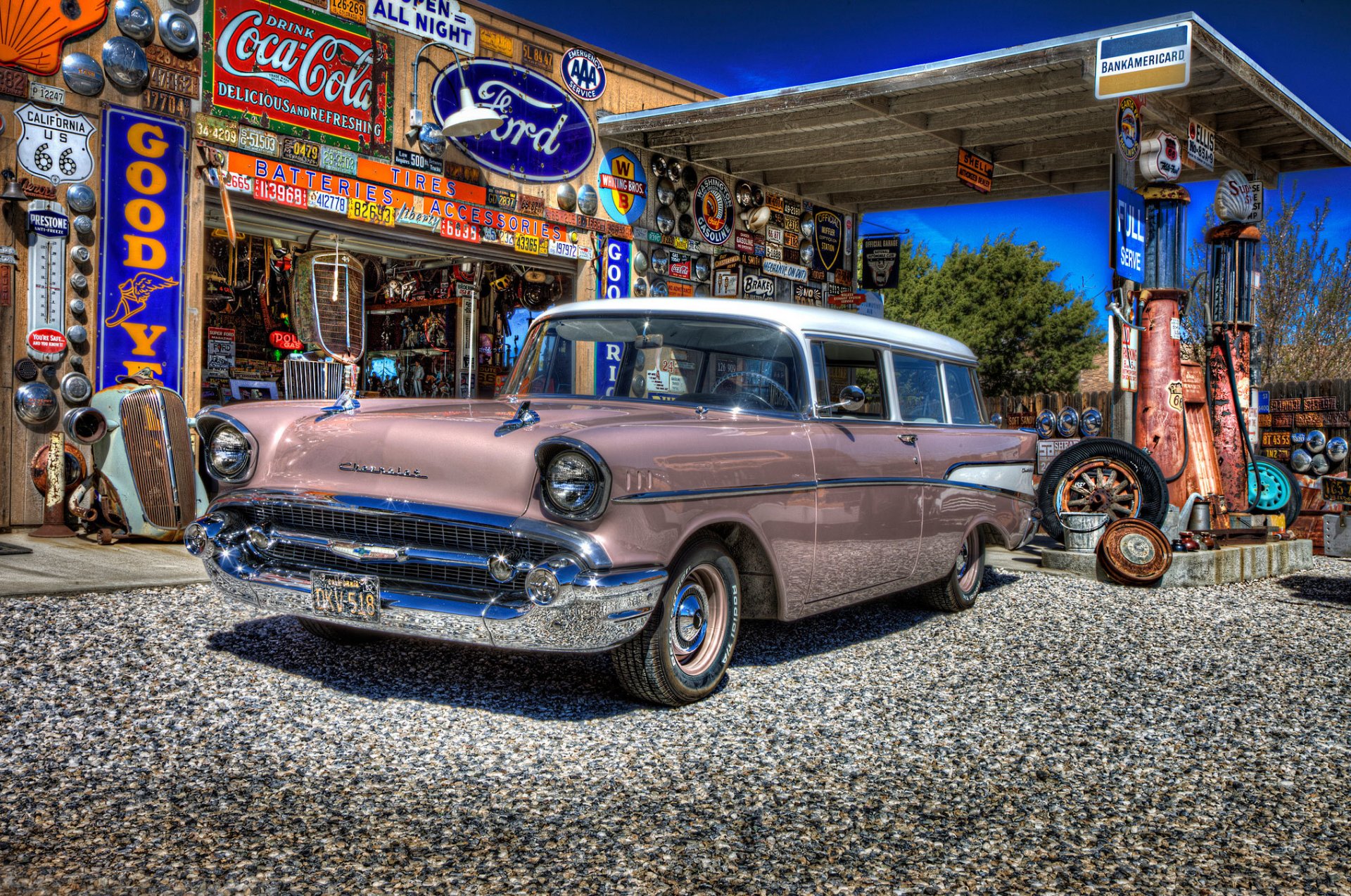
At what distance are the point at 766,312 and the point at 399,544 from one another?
1.97 m

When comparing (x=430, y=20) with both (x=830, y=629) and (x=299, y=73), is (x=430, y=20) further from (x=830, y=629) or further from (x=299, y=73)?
(x=830, y=629)

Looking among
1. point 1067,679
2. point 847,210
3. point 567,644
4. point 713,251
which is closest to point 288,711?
point 567,644

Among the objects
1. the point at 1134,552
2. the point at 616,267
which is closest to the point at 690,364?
the point at 1134,552

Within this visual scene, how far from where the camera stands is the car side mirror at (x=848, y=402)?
4.64 metres

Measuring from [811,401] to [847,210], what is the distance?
11703 millimetres

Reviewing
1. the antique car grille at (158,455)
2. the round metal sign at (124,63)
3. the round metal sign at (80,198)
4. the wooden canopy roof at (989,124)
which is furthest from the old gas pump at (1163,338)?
the round metal sign at (80,198)

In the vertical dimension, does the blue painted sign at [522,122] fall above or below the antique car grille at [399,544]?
above

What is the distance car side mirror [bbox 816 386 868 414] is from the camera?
4.64 metres

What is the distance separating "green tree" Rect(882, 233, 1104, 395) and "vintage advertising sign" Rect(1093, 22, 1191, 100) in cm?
3150

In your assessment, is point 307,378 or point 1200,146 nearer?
point 307,378

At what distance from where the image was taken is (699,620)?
13.1ft

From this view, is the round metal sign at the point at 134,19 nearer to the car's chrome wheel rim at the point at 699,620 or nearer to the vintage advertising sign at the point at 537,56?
the vintage advertising sign at the point at 537,56

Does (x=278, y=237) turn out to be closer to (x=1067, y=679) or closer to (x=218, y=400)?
(x=218, y=400)

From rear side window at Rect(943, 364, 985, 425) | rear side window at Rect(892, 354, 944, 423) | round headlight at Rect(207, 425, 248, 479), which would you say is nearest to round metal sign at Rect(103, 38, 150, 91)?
round headlight at Rect(207, 425, 248, 479)
